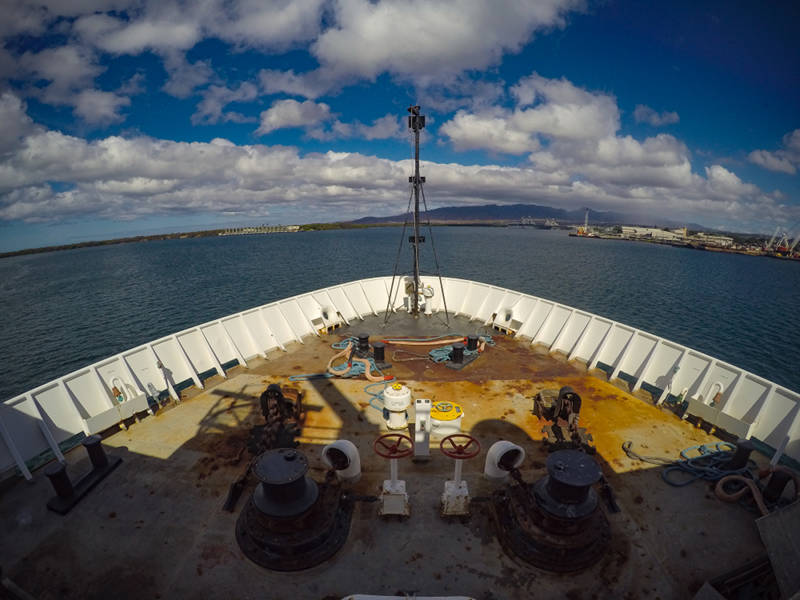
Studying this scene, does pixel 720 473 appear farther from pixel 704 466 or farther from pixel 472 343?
pixel 472 343

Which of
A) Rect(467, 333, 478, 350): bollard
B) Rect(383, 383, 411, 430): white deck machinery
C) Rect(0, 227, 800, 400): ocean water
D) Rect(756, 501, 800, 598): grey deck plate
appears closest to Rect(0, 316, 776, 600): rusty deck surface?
Rect(383, 383, 411, 430): white deck machinery

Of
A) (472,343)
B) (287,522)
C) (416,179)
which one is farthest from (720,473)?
(416,179)

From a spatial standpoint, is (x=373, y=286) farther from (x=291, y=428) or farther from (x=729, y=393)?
(x=729, y=393)

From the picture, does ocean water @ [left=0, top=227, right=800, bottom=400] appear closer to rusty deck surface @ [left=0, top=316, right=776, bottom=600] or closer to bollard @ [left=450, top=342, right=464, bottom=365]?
rusty deck surface @ [left=0, top=316, right=776, bottom=600]

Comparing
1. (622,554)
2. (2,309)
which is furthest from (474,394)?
(2,309)

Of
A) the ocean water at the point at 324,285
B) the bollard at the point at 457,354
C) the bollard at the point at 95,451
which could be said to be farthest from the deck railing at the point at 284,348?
the ocean water at the point at 324,285
